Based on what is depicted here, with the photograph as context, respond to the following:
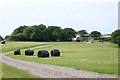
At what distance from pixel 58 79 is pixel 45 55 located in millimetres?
40022

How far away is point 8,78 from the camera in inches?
1205

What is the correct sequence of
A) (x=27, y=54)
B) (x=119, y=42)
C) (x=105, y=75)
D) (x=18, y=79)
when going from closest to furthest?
(x=18, y=79) < (x=105, y=75) < (x=27, y=54) < (x=119, y=42)

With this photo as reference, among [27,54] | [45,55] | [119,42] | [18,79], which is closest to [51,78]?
[18,79]

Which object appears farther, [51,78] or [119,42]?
[119,42]

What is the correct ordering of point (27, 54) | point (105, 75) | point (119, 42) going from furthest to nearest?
1. point (119, 42)
2. point (27, 54)
3. point (105, 75)

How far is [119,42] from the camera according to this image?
123 metres

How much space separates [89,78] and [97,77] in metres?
0.97

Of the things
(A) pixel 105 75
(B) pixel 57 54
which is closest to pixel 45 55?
(B) pixel 57 54

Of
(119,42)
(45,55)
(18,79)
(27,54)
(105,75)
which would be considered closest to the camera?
(18,79)

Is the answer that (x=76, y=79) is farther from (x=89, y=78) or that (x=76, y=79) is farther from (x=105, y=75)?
(x=105, y=75)

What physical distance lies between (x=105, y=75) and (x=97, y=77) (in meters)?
1.43

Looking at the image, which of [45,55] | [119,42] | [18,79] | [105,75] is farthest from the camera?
[119,42]

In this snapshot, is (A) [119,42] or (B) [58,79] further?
(A) [119,42]

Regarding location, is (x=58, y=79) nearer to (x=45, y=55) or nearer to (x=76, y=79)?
(x=76, y=79)
